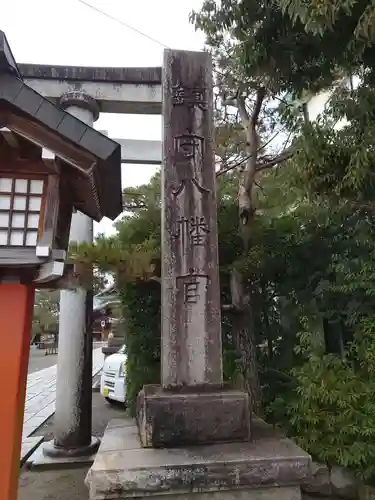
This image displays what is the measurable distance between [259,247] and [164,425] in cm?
323

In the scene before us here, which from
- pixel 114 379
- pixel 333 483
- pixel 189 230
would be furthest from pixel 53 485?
pixel 114 379

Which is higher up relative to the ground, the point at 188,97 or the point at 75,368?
the point at 188,97

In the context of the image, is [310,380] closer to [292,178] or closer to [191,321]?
[191,321]

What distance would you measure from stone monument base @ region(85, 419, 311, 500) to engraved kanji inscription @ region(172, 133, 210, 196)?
2.54 meters

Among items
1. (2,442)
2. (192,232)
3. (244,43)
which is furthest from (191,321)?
Answer: (244,43)

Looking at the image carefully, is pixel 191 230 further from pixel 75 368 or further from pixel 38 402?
pixel 38 402

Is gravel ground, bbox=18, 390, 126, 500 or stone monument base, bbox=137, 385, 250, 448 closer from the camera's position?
stone monument base, bbox=137, 385, 250, 448

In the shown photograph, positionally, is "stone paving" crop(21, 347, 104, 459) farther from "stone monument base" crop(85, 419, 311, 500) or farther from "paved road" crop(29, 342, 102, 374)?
"stone monument base" crop(85, 419, 311, 500)

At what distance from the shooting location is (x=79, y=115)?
6820 mm

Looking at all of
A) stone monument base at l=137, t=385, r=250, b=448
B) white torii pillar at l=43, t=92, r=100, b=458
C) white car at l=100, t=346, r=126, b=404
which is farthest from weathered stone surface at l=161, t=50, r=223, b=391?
white car at l=100, t=346, r=126, b=404

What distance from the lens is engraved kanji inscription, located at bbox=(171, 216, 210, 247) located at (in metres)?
4.29

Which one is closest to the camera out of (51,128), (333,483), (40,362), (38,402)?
(51,128)

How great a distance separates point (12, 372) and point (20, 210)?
1.33 metres

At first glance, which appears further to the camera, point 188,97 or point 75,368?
point 75,368
